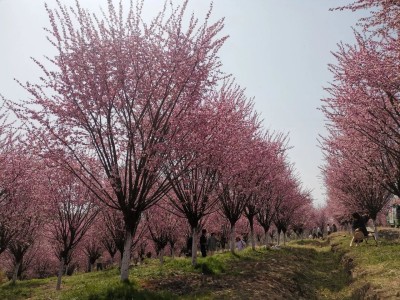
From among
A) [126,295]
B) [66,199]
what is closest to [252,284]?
[126,295]

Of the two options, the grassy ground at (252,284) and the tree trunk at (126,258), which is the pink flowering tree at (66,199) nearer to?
the grassy ground at (252,284)

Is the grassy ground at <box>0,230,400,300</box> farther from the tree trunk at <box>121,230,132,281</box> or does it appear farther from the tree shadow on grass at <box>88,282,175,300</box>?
the tree trunk at <box>121,230,132,281</box>

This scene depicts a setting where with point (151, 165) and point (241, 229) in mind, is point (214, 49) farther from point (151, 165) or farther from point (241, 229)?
point (241, 229)

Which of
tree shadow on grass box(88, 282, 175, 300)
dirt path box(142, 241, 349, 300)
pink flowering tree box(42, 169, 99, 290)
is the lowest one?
dirt path box(142, 241, 349, 300)

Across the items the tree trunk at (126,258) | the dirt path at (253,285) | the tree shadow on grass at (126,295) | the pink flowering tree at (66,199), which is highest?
the pink flowering tree at (66,199)

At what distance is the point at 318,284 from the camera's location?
535 inches

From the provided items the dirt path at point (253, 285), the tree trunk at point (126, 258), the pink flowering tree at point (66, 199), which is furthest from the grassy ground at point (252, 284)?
the pink flowering tree at point (66, 199)

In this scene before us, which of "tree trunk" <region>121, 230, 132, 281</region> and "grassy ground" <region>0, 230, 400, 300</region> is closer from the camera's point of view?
"grassy ground" <region>0, 230, 400, 300</region>

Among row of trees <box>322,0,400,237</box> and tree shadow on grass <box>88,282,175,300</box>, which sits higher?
row of trees <box>322,0,400,237</box>

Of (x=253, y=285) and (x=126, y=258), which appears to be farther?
(x=253, y=285)

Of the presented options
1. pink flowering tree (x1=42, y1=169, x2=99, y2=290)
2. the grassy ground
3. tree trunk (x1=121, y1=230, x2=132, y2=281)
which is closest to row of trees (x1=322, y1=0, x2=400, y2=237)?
the grassy ground

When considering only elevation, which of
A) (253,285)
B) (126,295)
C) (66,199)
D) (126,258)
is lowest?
(253,285)

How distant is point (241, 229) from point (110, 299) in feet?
142

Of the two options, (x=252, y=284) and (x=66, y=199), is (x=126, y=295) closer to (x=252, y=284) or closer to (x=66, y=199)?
(x=252, y=284)
